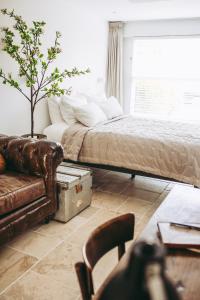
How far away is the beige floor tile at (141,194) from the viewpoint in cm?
331

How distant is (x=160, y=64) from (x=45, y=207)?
4355mm

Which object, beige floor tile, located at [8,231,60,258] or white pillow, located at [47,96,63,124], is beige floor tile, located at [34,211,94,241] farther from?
white pillow, located at [47,96,63,124]

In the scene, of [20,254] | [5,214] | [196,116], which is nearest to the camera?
[5,214]

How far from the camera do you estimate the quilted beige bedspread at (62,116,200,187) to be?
2.93 metres

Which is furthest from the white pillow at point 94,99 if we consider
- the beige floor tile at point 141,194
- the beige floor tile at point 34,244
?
the beige floor tile at point 34,244

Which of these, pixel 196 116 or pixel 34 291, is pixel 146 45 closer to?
pixel 196 116

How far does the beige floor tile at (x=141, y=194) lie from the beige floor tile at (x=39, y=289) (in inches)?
64.2

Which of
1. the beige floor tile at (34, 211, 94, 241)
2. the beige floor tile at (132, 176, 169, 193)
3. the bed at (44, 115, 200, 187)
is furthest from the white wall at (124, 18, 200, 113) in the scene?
the beige floor tile at (34, 211, 94, 241)

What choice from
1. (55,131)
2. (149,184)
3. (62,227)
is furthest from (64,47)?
(62,227)

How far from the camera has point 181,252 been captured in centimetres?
101

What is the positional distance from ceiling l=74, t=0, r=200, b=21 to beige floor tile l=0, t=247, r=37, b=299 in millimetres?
3743

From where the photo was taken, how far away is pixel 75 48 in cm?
457

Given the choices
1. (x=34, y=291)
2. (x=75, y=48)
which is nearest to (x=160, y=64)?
(x=75, y=48)

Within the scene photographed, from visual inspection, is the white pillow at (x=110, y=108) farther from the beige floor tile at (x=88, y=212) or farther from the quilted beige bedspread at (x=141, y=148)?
the beige floor tile at (x=88, y=212)
